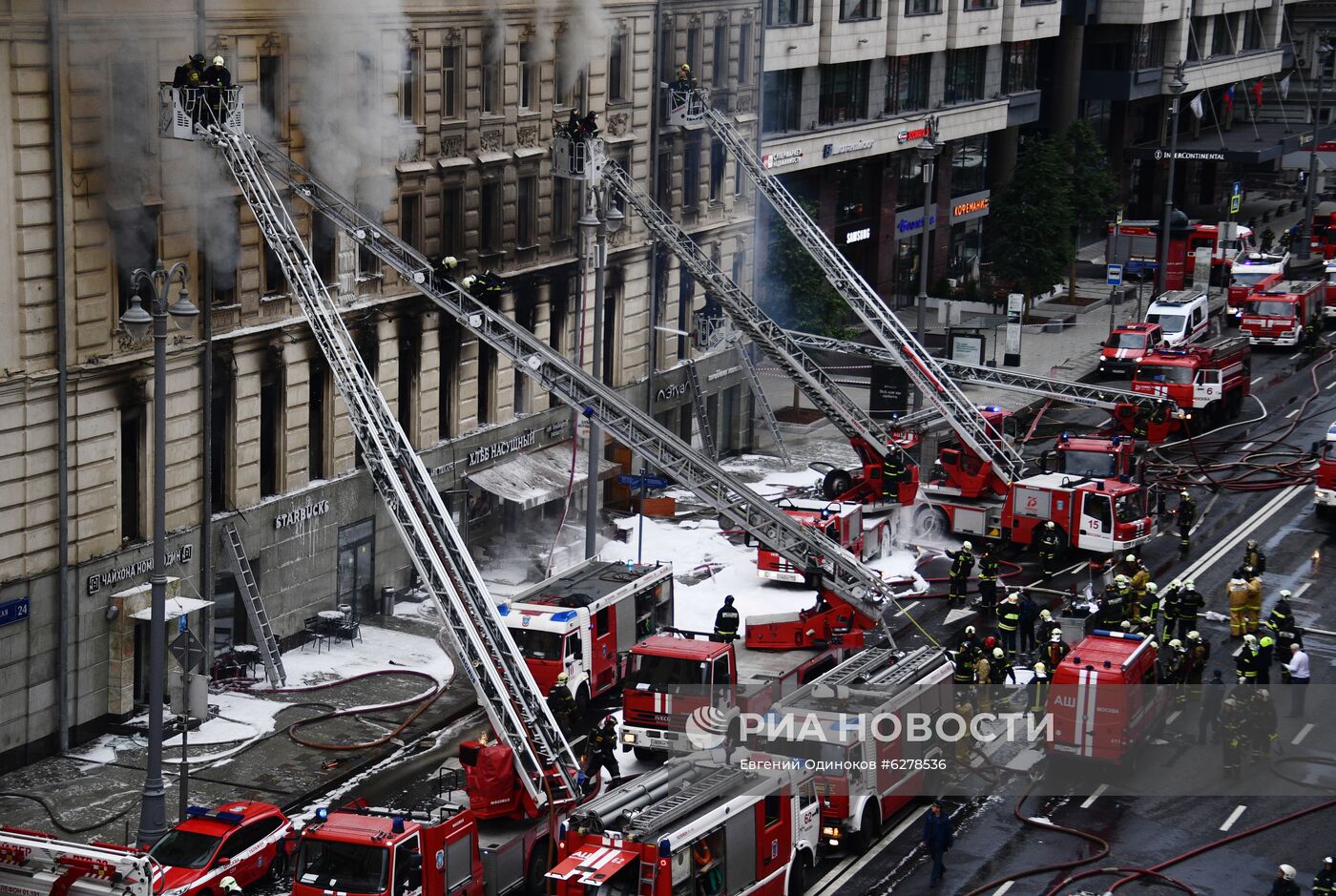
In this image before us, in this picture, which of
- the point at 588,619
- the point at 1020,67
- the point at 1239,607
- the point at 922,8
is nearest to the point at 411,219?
the point at 588,619

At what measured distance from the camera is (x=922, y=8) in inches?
2763

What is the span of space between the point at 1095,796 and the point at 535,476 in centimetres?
1647

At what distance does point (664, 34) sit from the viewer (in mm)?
48000

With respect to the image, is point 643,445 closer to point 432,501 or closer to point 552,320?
point 432,501

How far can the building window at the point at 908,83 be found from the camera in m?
69.6

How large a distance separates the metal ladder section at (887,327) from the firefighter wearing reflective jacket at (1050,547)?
9.03 ft

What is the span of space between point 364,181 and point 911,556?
15285mm

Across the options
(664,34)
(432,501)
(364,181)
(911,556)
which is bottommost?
(911,556)

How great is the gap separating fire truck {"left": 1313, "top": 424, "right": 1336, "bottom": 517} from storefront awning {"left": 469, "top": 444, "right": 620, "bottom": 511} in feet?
55.0

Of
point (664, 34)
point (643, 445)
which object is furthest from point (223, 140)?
point (664, 34)

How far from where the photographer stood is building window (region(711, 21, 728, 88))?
50.9 meters

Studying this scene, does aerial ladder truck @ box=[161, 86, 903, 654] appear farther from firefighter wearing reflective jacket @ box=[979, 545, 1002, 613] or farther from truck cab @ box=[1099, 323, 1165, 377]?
truck cab @ box=[1099, 323, 1165, 377]

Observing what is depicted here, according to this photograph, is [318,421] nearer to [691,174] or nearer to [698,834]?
[698,834]

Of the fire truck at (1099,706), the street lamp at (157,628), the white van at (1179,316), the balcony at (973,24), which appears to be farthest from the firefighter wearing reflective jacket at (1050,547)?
the balcony at (973,24)
